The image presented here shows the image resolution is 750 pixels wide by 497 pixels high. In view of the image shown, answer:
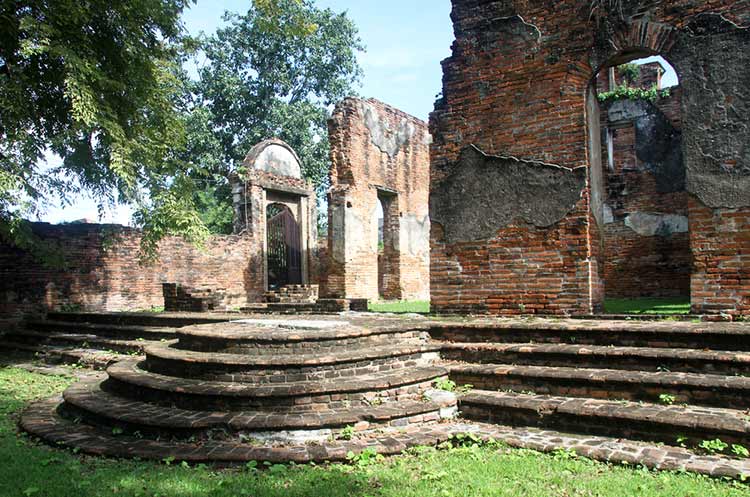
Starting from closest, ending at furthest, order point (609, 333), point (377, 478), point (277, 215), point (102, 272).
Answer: point (377, 478), point (609, 333), point (102, 272), point (277, 215)

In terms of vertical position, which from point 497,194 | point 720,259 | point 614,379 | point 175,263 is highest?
point 497,194

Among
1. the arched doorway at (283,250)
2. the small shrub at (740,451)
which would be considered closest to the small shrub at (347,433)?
the small shrub at (740,451)

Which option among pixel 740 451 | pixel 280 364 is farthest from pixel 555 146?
Result: pixel 280 364

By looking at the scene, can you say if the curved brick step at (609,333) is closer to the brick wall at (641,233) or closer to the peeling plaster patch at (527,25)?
the peeling plaster patch at (527,25)

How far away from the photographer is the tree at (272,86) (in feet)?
81.8

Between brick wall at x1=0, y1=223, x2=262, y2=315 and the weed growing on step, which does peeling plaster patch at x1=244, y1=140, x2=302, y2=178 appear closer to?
brick wall at x1=0, y1=223, x2=262, y2=315

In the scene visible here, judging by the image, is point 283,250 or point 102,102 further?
point 283,250

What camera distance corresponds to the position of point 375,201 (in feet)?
53.6

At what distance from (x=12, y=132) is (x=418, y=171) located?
11.9 metres

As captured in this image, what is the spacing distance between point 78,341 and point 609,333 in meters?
8.03

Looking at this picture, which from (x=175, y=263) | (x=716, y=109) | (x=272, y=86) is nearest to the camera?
(x=716, y=109)

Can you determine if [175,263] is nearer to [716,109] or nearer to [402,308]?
[402,308]

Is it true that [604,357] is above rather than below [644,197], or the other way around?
below

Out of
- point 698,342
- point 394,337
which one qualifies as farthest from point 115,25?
point 698,342
